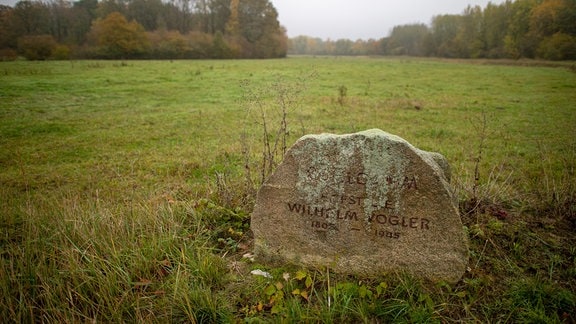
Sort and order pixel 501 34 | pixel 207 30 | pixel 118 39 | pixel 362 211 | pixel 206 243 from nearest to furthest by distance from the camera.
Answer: pixel 362 211, pixel 206 243, pixel 118 39, pixel 501 34, pixel 207 30

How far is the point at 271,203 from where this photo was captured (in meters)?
3.76

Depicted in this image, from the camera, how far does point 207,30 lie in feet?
247

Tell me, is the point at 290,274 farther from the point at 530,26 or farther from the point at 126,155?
the point at 530,26

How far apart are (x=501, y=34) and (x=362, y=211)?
247 ft

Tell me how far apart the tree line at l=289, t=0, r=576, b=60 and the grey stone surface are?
2113 inches

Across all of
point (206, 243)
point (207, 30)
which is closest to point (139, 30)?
point (207, 30)

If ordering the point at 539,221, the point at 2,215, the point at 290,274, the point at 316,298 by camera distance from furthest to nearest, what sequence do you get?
the point at 2,215 < the point at 539,221 < the point at 290,274 < the point at 316,298

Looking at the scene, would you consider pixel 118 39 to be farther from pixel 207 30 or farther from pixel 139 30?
pixel 207 30

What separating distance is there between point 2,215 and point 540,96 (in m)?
22.1

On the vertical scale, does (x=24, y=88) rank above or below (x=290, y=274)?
above

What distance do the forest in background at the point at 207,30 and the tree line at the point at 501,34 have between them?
14 cm

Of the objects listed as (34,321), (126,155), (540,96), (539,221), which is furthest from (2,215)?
(540,96)

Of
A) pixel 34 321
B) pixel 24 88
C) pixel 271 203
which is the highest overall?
pixel 24 88

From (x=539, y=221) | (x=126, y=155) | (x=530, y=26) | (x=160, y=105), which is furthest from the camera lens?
(x=530, y=26)
